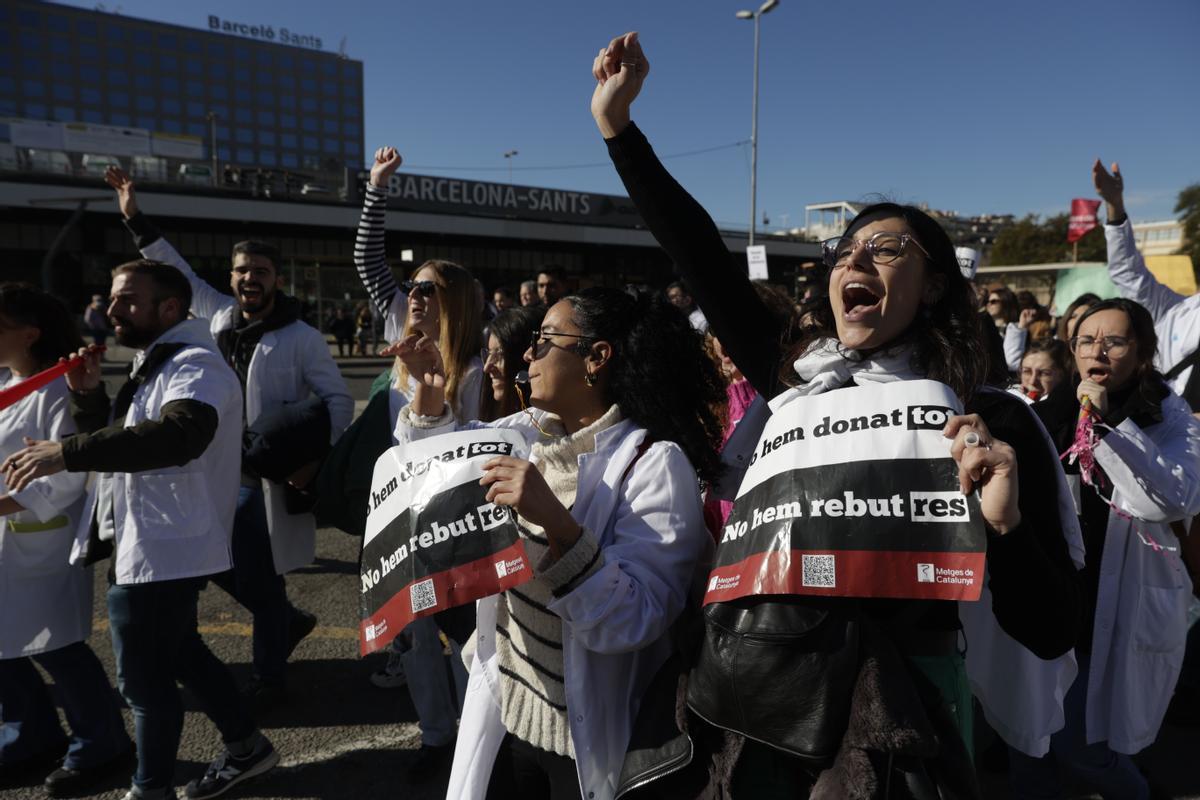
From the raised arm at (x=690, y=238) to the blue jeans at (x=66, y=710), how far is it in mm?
2951

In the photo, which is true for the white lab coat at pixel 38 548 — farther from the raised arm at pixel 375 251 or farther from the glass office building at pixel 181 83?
the glass office building at pixel 181 83

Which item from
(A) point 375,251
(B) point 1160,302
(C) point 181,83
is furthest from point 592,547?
(C) point 181,83

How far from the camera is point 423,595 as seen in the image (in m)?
1.68

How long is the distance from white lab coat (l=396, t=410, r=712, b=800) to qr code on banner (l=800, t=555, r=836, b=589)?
0.41 m

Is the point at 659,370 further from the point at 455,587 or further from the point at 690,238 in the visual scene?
the point at 455,587

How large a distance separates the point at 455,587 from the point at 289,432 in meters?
2.33

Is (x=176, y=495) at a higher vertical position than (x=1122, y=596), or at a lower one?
higher

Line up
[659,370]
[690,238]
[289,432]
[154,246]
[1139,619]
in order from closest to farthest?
[690,238]
[659,370]
[1139,619]
[289,432]
[154,246]

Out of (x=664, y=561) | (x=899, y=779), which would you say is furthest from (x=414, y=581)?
(x=899, y=779)

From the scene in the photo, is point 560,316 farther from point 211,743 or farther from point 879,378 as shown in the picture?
point 211,743

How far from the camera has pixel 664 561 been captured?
170cm

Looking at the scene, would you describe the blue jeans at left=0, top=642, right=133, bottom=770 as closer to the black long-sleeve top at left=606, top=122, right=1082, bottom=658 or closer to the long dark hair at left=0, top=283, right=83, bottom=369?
the long dark hair at left=0, top=283, right=83, bottom=369

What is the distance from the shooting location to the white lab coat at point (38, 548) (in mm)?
3006

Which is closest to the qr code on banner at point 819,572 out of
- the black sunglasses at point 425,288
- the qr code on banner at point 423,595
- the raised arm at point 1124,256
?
the qr code on banner at point 423,595
